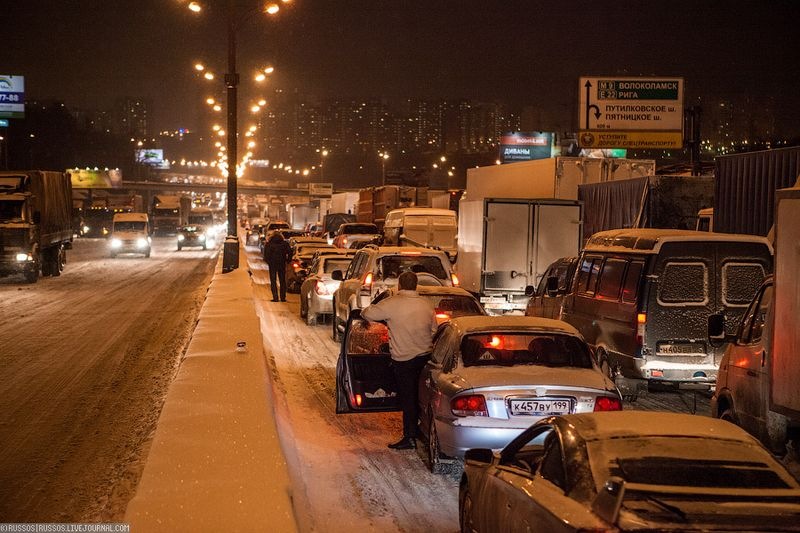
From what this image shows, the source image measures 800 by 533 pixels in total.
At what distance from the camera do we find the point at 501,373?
8125 mm

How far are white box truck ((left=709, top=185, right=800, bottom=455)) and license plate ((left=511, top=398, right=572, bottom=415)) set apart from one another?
5.36 ft

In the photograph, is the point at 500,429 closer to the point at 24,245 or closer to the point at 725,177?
the point at 725,177

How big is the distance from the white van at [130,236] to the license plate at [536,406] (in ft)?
154

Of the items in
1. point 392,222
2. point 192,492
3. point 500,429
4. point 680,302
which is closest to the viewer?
point 192,492

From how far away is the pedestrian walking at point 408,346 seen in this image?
9258mm

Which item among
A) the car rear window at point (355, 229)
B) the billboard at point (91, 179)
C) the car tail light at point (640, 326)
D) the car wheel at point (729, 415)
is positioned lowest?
the car wheel at point (729, 415)

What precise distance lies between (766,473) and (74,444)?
274 inches

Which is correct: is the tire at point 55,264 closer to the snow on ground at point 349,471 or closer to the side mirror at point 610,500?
the snow on ground at point 349,471

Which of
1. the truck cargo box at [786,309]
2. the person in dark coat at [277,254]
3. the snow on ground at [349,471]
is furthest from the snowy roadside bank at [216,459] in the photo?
the person in dark coat at [277,254]

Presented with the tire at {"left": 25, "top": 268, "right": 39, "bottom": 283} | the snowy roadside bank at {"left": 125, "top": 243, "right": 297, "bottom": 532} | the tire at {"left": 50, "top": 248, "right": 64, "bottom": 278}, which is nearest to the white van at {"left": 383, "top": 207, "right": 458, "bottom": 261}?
the tire at {"left": 25, "top": 268, "right": 39, "bottom": 283}

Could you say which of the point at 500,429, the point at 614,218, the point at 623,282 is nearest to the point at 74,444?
the point at 500,429

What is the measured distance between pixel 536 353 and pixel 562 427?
3662 millimetres

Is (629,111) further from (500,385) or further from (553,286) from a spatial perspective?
(500,385)

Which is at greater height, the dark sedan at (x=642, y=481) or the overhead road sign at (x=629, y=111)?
the overhead road sign at (x=629, y=111)
